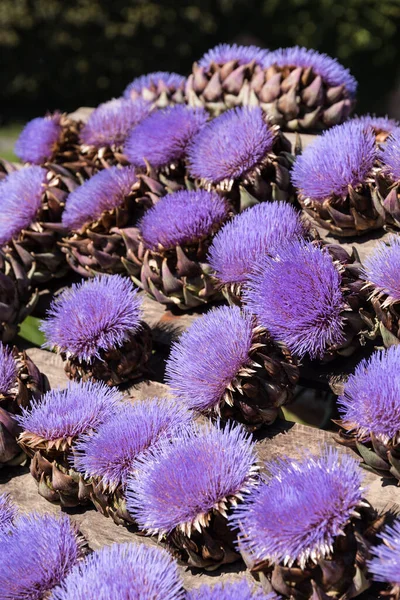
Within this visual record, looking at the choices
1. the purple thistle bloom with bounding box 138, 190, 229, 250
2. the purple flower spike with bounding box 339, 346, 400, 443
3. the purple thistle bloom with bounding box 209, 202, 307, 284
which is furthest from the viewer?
the purple thistle bloom with bounding box 138, 190, 229, 250

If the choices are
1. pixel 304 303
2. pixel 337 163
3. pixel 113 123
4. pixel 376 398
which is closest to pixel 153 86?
pixel 113 123

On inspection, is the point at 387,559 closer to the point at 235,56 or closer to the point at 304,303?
the point at 304,303

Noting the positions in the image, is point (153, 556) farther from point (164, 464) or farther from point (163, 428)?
point (163, 428)

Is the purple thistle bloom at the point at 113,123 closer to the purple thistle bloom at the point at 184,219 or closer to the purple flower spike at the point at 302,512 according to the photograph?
the purple thistle bloom at the point at 184,219

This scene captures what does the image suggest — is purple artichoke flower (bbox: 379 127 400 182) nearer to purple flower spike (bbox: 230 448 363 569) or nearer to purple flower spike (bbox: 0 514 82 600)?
purple flower spike (bbox: 230 448 363 569)

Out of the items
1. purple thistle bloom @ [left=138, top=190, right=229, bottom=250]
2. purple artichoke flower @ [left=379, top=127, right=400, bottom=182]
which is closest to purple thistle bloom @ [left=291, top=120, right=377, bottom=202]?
purple artichoke flower @ [left=379, top=127, right=400, bottom=182]
